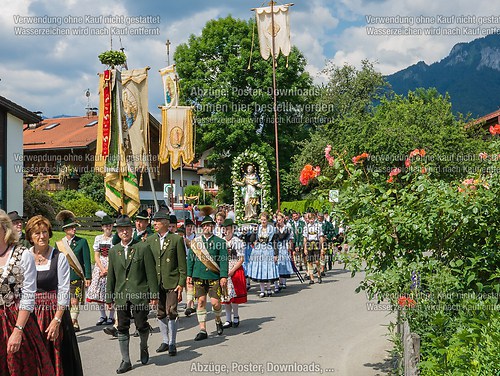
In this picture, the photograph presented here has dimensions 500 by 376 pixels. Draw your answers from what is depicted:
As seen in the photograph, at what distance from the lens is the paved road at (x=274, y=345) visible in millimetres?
7812

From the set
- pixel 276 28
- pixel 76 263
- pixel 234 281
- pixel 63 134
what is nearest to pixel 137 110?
pixel 76 263

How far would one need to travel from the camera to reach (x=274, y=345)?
356 inches

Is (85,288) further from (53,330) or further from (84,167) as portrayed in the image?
(84,167)

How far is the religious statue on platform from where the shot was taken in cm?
2720

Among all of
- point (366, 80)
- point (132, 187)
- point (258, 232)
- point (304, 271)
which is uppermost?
point (366, 80)

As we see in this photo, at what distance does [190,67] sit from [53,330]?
37.7 meters

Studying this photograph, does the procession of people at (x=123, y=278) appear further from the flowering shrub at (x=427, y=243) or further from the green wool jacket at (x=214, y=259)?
the flowering shrub at (x=427, y=243)

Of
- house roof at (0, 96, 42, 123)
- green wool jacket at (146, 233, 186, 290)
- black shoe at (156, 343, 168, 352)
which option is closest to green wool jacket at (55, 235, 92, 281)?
green wool jacket at (146, 233, 186, 290)

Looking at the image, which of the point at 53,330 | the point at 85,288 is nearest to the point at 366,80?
the point at 85,288

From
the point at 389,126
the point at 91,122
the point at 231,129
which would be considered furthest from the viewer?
the point at 91,122

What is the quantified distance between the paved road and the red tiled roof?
3321 centimetres

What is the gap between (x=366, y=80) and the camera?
172 ft

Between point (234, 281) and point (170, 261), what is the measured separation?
211 centimetres

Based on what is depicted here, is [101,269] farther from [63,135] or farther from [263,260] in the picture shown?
[63,135]
